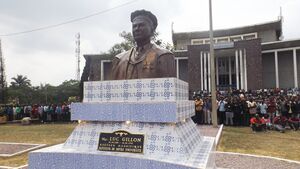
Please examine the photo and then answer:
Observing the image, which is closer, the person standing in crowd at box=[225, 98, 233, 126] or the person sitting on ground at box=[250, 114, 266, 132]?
the person sitting on ground at box=[250, 114, 266, 132]

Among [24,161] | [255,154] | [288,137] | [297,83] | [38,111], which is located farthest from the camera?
[297,83]

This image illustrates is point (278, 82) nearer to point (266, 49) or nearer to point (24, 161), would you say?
point (266, 49)

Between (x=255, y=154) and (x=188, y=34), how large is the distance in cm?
3042

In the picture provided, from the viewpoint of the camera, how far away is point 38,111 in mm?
24531

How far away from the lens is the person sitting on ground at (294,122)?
53.9 ft

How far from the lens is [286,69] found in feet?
114

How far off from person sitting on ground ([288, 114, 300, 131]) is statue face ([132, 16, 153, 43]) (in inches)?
505

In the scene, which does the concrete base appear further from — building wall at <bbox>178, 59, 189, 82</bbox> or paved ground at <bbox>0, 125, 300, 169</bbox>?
building wall at <bbox>178, 59, 189, 82</bbox>

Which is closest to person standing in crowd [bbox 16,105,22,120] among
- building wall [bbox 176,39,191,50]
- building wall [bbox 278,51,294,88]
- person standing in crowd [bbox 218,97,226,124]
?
person standing in crowd [bbox 218,97,226,124]

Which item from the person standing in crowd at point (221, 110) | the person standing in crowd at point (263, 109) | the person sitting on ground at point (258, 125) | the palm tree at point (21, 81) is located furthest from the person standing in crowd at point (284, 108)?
the palm tree at point (21, 81)

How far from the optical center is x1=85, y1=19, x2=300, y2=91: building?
32469 millimetres

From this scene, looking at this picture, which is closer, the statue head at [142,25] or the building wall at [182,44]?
the statue head at [142,25]

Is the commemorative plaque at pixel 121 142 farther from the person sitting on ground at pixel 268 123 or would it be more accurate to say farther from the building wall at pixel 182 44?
the building wall at pixel 182 44

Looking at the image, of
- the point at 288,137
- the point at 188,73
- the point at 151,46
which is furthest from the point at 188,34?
the point at 151,46
